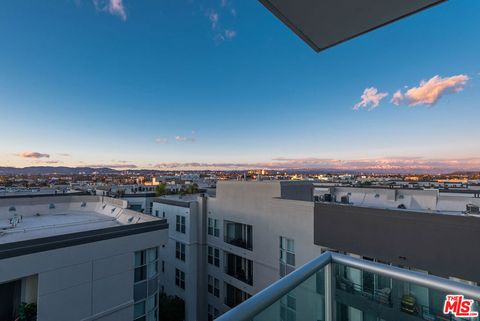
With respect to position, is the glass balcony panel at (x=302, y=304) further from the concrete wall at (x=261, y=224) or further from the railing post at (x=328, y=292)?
Answer: the concrete wall at (x=261, y=224)

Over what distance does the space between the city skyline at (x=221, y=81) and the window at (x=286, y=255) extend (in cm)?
802

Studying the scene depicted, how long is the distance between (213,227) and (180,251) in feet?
10.1

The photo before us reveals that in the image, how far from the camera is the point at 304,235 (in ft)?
31.4

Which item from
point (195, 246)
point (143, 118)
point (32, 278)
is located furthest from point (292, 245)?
point (143, 118)

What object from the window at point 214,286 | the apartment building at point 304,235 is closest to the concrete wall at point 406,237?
the apartment building at point 304,235

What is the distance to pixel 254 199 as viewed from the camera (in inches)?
469

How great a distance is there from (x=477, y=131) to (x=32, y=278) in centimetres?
1987

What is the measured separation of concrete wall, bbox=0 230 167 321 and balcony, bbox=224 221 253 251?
18.7ft

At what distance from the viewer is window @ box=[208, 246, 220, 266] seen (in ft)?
45.7

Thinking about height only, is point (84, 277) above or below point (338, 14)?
below

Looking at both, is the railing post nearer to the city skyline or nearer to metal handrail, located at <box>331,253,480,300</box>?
metal handrail, located at <box>331,253,480,300</box>

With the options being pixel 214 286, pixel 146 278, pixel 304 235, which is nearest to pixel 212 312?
pixel 214 286

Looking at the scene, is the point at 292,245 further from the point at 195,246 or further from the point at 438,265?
the point at 195,246

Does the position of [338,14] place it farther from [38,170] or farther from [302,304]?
[38,170]
